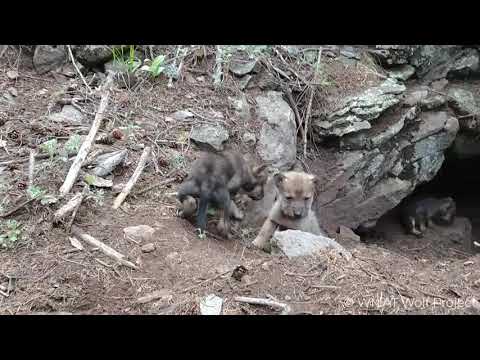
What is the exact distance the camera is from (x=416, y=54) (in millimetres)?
8867

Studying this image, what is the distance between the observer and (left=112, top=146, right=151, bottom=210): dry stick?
17.1ft

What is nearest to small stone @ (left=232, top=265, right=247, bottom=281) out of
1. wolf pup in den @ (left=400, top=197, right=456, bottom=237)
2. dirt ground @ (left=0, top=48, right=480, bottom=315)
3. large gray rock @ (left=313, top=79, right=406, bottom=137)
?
dirt ground @ (left=0, top=48, right=480, bottom=315)

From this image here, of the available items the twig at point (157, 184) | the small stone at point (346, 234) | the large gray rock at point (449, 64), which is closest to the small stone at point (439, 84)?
the large gray rock at point (449, 64)

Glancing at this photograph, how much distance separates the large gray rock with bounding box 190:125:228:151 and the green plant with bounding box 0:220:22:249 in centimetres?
263

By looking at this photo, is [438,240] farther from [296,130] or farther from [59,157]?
[59,157]

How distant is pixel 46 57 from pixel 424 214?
7.23 m

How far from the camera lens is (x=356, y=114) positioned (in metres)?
8.04

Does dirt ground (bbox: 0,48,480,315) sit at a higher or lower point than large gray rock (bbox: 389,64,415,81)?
lower

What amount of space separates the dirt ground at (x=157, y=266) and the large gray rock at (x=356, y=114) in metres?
2.40

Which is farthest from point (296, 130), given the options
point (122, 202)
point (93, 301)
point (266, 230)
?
point (93, 301)

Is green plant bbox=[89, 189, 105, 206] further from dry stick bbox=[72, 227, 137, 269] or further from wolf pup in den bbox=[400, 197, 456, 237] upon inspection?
wolf pup in den bbox=[400, 197, 456, 237]

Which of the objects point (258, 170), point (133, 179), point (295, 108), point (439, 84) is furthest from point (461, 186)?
point (133, 179)

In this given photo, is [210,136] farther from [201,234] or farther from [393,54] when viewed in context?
[393,54]

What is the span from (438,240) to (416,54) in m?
3.42
